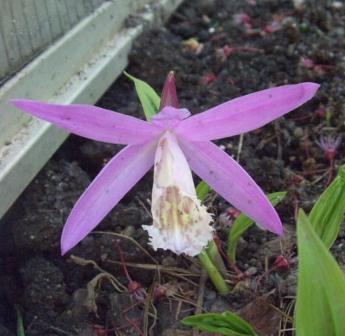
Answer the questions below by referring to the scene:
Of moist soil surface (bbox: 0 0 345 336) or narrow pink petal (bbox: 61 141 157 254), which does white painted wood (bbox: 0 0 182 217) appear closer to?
moist soil surface (bbox: 0 0 345 336)

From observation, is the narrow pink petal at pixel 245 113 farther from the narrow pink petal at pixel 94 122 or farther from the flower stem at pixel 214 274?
the flower stem at pixel 214 274

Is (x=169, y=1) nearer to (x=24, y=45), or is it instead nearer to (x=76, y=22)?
(x=76, y=22)

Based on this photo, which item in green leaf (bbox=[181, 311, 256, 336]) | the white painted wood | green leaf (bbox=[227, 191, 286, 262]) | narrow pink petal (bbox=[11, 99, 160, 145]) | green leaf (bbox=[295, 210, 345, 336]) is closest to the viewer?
green leaf (bbox=[295, 210, 345, 336])

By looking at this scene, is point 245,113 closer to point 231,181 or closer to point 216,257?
point 231,181

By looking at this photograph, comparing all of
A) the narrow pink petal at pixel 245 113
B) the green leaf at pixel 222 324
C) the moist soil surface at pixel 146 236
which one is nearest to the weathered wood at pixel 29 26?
the moist soil surface at pixel 146 236

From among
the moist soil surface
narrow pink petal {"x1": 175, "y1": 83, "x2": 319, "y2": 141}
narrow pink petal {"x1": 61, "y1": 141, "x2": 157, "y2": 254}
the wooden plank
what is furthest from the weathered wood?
narrow pink petal {"x1": 175, "y1": 83, "x2": 319, "y2": 141}

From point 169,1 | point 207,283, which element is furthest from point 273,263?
point 169,1
